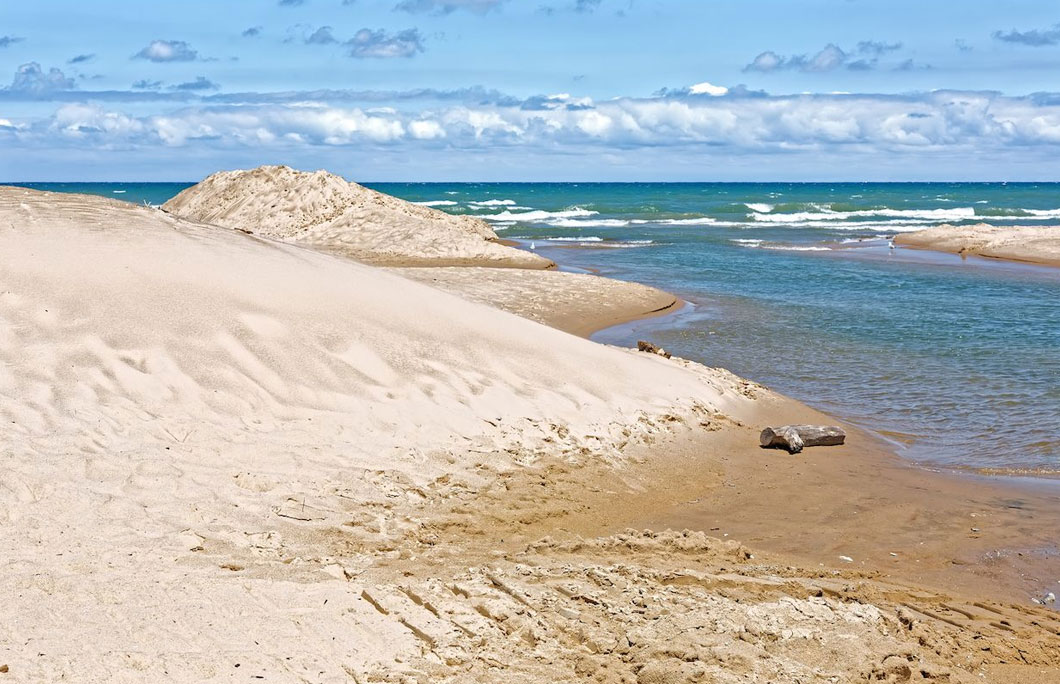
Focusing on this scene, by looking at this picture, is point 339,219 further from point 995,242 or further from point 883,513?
point 883,513

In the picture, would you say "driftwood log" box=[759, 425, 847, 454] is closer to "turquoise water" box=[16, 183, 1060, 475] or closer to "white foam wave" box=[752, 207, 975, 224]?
"turquoise water" box=[16, 183, 1060, 475]

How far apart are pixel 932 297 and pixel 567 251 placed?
15.6 metres

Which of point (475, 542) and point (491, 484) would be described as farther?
point (491, 484)

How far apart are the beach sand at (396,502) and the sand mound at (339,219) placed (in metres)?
16.7

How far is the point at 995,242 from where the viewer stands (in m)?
39.3

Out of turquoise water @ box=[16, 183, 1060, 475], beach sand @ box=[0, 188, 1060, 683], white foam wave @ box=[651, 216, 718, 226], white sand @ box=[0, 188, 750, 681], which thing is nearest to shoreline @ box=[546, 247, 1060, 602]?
beach sand @ box=[0, 188, 1060, 683]

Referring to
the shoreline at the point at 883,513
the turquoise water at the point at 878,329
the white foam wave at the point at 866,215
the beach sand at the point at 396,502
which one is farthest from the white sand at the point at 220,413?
the white foam wave at the point at 866,215

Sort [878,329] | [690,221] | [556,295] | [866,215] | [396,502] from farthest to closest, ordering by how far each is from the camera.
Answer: [866,215], [690,221], [556,295], [878,329], [396,502]

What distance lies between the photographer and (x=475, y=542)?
644 centimetres

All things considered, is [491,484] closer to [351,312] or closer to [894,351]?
[351,312]

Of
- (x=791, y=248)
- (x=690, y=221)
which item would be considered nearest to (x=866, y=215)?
(x=690, y=221)

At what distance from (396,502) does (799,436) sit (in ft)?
15.2

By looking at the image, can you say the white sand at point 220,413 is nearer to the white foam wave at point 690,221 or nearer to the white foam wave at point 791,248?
the white foam wave at point 791,248

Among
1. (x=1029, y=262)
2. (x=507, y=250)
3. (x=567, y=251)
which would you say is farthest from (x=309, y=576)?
(x=1029, y=262)
